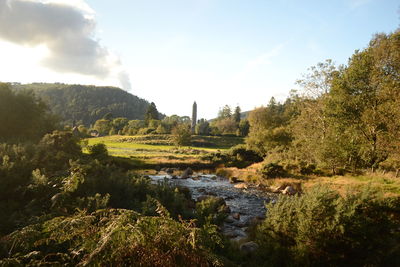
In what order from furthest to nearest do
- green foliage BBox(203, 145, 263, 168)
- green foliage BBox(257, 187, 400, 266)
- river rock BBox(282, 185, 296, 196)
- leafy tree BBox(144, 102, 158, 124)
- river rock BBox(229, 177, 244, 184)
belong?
leafy tree BBox(144, 102, 158, 124), green foliage BBox(203, 145, 263, 168), river rock BBox(229, 177, 244, 184), river rock BBox(282, 185, 296, 196), green foliage BBox(257, 187, 400, 266)

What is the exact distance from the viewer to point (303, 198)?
23.1ft

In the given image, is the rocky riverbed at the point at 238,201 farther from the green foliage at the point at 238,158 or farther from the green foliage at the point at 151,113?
the green foliage at the point at 151,113

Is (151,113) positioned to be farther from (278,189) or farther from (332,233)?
(332,233)

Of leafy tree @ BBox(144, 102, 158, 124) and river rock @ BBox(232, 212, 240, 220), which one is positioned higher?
leafy tree @ BBox(144, 102, 158, 124)

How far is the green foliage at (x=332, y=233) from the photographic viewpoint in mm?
5906

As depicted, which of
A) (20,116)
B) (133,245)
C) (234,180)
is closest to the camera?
(133,245)

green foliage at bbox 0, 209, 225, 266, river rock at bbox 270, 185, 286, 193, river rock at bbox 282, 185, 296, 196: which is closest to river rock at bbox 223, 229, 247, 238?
green foliage at bbox 0, 209, 225, 266

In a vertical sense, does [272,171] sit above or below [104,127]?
below

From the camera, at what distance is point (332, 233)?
6086 millimetres

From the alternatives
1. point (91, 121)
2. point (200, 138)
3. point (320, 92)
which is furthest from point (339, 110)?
point (91, 121)

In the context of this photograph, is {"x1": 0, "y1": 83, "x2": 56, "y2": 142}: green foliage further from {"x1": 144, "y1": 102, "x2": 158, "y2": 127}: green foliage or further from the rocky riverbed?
{"x1": 144, "y1": 102, "x2": 158, "y2": 127}: green foliage

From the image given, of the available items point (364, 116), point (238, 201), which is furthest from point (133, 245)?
point (364, 116)

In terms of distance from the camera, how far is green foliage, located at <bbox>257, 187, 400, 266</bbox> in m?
5.91

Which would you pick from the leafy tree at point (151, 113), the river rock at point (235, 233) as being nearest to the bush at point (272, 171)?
the river rock at point (235, 233)
